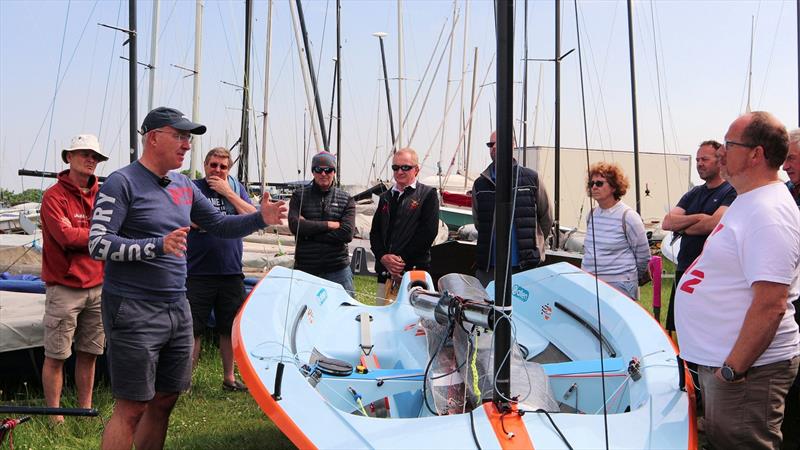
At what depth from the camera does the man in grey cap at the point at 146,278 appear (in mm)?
2568

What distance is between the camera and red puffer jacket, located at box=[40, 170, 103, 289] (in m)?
3.54

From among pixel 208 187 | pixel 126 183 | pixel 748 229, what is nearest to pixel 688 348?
pixel 748 229

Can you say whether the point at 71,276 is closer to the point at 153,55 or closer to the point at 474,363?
the point at 474,363

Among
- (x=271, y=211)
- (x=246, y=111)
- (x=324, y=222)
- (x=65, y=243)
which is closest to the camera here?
(x=271, y=211)

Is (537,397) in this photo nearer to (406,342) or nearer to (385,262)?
(406,342)

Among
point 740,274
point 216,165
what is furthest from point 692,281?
point 216,165

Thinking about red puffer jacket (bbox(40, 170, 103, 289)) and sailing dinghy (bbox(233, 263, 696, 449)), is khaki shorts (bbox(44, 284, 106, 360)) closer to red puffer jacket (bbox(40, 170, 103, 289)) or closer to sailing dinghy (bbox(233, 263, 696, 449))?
red puffer jacket (bbox(40, 170, 103, 289))

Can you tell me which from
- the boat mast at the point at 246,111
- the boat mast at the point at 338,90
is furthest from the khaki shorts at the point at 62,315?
the boat mast at the point at 338,90

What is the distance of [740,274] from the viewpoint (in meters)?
2.11

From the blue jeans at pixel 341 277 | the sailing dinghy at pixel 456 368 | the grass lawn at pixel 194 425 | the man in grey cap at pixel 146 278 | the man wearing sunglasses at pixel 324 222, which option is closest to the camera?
the sailing dinghy at pixel 456 368

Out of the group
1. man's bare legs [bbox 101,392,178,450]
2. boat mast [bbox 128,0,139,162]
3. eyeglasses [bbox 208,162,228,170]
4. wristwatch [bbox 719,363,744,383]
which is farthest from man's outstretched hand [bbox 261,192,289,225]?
boat mast [bbox 128,0,139,162]

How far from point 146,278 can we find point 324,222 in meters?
2.04

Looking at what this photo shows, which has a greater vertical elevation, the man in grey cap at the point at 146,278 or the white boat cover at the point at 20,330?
the man in grey cap at the point at 146,278

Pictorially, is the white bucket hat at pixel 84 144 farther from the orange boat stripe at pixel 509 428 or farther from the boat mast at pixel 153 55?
the boat mast at pixel 153 55
